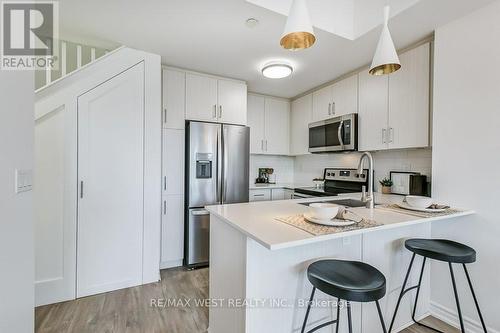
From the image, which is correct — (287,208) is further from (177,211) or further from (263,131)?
(263,131)

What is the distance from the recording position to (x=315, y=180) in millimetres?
3658

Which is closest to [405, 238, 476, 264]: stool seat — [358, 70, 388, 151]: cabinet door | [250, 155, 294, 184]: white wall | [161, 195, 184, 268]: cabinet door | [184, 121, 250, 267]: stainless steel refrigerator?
[358, 70, 388, 151]: cabinet door

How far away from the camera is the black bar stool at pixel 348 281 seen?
1.03m

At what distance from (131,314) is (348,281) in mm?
1777

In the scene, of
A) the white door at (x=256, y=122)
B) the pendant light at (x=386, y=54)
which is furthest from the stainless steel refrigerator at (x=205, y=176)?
the pendant light at (x=386, y=54)

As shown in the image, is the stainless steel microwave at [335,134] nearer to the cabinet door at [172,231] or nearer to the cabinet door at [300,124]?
the cabinet door at [300,124]

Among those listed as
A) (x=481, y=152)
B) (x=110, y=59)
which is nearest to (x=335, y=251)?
(x=481, y=152)

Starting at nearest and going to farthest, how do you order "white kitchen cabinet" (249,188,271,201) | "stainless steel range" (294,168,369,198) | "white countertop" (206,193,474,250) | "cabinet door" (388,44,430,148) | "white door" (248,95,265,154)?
1. "white countertop" (206,193,474,250)
2. "cabinet door" (388,44,430,148)
3. "stainless steel range" (294,168,369,198)
4. "white kitchen cabinet" (249,188,271,201)
5. "white door" (248,95,265,154)

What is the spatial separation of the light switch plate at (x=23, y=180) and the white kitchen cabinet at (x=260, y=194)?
98.5 inches

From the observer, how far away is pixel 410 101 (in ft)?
7.31

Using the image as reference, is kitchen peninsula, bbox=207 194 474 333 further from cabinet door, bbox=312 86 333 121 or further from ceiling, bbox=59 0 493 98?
cabinet door, bbox=312 86 333 121

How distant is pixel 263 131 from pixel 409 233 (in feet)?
8.25

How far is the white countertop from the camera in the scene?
1.02 m

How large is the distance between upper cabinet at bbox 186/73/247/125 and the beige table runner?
2.00 metres
